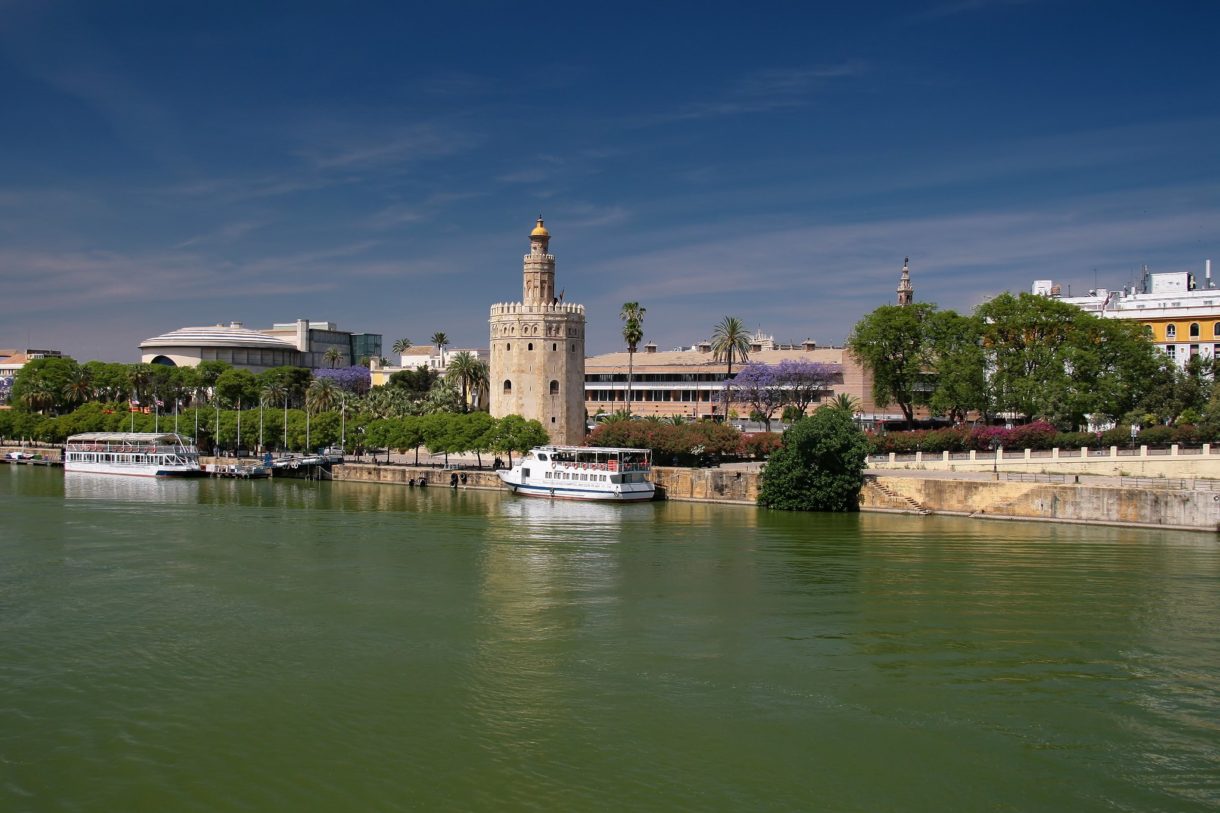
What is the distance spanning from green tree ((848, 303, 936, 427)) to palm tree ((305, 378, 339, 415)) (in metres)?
36.7

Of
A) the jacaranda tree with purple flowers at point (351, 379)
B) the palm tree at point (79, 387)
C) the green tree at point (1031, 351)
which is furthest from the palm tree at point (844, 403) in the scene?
the palm tree at point (79, 387)

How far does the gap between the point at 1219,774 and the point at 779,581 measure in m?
13.5

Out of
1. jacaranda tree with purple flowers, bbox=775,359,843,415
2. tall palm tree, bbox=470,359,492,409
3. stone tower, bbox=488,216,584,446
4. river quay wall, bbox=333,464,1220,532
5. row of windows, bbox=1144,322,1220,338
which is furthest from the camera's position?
tall palm tree, bbox=470,359,492,409

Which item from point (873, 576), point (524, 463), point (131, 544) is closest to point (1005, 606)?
point (873, 576)

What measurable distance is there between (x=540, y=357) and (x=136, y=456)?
2561 cm

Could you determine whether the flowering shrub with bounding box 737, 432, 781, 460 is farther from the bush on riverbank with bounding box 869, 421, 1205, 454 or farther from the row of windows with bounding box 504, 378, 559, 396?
the row of windows with bounding box 504, 378, 559, 396

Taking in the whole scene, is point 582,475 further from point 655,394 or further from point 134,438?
point 134,438

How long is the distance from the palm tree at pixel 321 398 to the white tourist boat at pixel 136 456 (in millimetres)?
8807

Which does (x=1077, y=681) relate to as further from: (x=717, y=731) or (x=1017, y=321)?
(x=1017, y=321)

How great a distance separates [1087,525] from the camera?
39.7 metres

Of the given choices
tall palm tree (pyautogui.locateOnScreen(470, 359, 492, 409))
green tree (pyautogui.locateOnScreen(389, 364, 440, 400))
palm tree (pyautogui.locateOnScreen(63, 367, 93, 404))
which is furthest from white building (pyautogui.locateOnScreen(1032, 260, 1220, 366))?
palm tree (pyautogui.locateOnScreen(63, 367, 93, 404))

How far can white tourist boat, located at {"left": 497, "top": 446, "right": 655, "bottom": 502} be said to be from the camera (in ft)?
163

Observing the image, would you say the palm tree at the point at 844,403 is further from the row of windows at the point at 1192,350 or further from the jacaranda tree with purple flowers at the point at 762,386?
the row of windows at the point at 1192,350

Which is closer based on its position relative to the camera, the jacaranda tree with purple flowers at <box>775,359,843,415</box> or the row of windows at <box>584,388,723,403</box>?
the jacaranda tree with purple flowers at <box>775,359,843,415</box>
